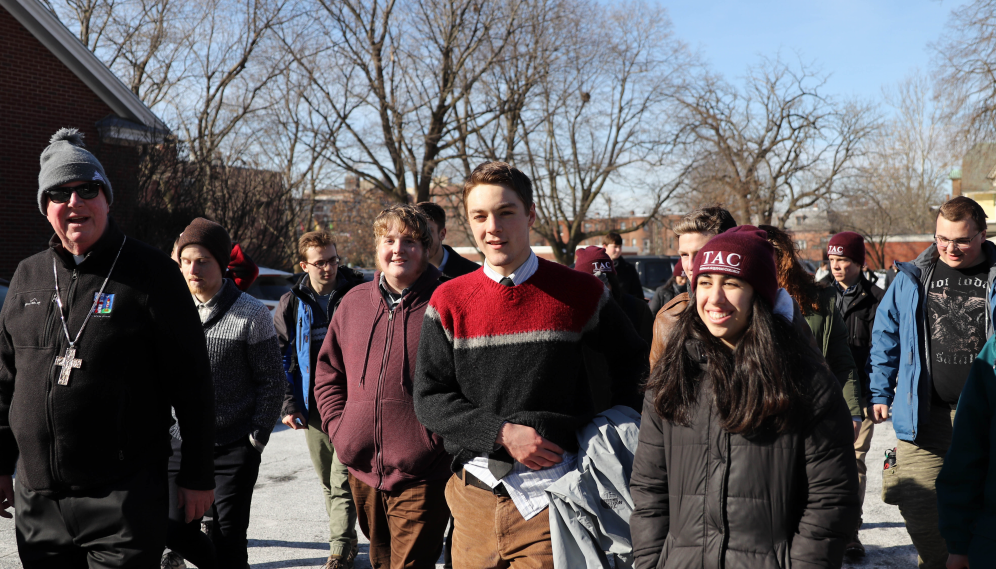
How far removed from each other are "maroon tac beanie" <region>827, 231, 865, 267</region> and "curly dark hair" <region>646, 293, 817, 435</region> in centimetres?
375

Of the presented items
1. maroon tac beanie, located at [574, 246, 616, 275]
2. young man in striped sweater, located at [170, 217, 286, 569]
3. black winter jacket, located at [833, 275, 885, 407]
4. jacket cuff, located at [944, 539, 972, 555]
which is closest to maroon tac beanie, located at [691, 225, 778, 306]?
jacket cuff, located at [944, 539, 972, 555]

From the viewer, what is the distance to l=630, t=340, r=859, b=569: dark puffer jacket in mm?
2152

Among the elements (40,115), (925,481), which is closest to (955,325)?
(925,481)

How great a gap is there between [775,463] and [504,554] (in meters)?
0.98

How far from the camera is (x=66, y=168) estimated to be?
2.76m

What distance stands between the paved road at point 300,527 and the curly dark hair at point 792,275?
73.9 inches

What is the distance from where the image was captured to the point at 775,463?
86.8 inches

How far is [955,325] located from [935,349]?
0.54ft

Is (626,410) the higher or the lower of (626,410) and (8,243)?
the lower

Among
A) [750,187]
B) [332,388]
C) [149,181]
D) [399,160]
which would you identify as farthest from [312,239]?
[750,187]

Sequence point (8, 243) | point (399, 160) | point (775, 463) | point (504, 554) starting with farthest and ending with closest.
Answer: point (399, 160), point (8, 243), point (504, 554), point (775, 463)

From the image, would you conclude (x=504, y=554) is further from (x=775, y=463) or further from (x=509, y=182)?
(x=509, y=182)

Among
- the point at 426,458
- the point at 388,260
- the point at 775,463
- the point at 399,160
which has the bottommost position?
the point at 426,458

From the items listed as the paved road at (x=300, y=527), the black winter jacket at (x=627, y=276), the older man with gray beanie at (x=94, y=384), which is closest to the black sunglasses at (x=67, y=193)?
the older man with gray beanie at (x=94, y=384)
